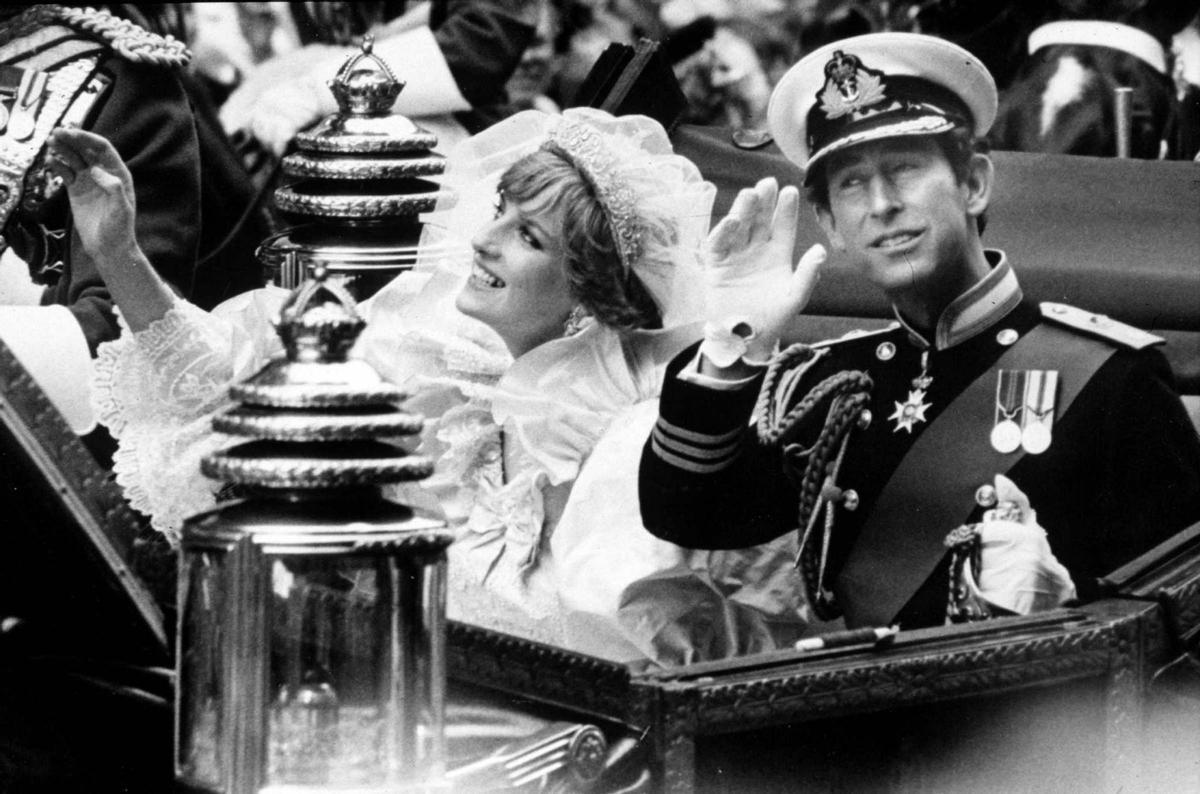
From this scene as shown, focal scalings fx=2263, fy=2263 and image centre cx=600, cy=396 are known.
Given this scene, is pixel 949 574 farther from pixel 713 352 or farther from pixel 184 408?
pixel 184 408

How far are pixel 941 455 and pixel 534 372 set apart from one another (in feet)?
1.84

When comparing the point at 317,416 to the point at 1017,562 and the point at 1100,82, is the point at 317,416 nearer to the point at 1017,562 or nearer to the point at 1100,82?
the point at 1017,562

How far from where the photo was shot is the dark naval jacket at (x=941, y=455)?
107 inches

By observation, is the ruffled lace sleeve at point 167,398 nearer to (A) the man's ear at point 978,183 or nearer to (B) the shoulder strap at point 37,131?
(B) the shoulder strap at point 37,131

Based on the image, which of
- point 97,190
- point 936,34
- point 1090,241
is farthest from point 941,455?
point 97,190

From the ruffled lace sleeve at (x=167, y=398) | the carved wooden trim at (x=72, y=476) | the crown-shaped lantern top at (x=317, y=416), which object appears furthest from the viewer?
the ruffled lace sleeve at (x=167, y=398)

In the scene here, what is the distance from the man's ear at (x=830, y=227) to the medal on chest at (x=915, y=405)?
0.57 feet

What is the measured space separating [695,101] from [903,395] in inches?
30.5

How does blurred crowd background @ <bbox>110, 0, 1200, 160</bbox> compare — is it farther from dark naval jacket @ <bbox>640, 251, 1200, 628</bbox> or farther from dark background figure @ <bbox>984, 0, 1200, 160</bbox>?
dark naval jacket @ <bbox>640, 251, 1200, 628</bbox>

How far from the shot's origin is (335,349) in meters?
1.99

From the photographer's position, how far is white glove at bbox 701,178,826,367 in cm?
266

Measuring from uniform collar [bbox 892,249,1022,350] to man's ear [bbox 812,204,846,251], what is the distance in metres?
0.14

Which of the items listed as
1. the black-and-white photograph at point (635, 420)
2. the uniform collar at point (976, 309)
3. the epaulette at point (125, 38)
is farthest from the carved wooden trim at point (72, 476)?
the epaulette at point (125, 38)

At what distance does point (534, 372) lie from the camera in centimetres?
300
